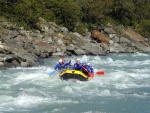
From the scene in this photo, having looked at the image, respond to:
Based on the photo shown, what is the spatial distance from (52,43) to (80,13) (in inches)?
460

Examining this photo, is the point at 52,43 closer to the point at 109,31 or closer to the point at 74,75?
the point at 109,31

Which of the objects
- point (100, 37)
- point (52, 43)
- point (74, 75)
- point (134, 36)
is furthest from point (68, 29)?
point (74, 75)

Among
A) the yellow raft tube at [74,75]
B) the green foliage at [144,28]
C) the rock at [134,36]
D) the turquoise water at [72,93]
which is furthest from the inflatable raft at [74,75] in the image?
the green foliage at [144,28]

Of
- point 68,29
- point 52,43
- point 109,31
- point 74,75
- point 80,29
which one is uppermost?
point 109,31

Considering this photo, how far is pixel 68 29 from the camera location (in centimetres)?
3538

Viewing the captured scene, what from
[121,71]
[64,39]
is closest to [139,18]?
[64,39]

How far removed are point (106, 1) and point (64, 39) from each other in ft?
50.3

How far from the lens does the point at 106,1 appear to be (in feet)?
142

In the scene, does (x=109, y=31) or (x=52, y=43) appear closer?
(x=52, y=43)

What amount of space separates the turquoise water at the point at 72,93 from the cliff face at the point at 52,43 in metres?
1.94

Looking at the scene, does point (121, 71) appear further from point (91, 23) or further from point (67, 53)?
point (91, 23)

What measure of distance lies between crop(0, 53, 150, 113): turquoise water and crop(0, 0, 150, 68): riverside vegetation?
4.16 metres

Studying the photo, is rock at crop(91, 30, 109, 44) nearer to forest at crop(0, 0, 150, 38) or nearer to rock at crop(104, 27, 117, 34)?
forest at crop(0, 0, 150, 38)

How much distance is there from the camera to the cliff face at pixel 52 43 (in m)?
21.9
